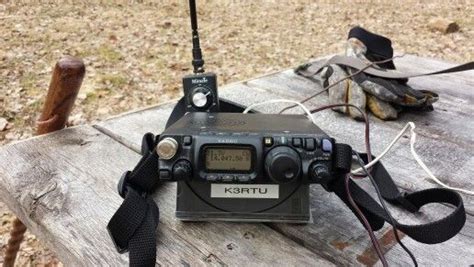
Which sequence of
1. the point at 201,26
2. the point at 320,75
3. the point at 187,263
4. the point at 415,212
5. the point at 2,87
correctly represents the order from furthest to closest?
the point at 201,26 → the point at 2,87 → the point at 320,75 → the point at 415,212 → the point at 187,263

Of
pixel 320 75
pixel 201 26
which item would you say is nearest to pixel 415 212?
pixel 320 75

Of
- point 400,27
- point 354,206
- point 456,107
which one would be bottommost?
point 400,27

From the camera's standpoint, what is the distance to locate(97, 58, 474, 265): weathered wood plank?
24.4 inches

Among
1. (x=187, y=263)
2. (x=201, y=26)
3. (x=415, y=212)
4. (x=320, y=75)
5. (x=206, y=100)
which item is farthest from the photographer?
(x=201, y=26)

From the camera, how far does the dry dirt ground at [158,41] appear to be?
99.0 inches

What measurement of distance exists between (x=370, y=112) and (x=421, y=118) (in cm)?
12

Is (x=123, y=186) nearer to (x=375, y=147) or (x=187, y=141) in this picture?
(x=187, y=141)

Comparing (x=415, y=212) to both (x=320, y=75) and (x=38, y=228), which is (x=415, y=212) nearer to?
(x=38, y=228)

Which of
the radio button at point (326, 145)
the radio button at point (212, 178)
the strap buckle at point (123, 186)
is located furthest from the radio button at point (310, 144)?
the strap buckle at point (123, 186)

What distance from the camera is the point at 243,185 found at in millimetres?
603

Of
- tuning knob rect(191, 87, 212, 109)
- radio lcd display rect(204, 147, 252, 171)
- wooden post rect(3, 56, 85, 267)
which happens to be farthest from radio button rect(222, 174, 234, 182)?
wooden post rect(3, 56, 85, 267)

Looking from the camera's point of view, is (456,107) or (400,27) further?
(400,27)

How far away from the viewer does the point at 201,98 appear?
0.82 metres

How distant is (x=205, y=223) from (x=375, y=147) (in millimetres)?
442
